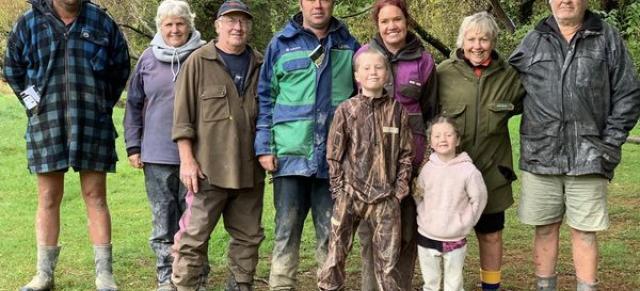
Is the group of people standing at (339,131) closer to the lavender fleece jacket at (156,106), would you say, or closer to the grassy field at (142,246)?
the lavender fleece jacket at (156,106)

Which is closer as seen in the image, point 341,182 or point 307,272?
point 341,182

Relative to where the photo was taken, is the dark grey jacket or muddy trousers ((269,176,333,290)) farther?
muddy trousers ((269,176,333,290))

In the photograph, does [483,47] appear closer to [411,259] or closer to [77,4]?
[411,259]

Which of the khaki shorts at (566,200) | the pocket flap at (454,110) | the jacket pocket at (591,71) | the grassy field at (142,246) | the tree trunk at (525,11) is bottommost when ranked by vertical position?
the grassy field at (142,246)

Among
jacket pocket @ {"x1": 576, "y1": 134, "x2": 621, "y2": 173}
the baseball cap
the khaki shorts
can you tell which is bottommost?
the khaki shorts

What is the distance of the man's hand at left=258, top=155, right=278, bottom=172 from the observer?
4.84 meters

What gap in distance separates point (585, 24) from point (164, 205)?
115 inches

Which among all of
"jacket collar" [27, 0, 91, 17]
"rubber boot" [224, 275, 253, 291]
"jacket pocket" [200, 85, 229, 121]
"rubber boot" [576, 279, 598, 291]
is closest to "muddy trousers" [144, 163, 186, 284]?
"rubber boot" [224, 275, 253, 291]

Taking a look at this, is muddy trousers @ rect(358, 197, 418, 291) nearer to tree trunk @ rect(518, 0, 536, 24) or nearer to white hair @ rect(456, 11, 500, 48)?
white hair @ rect(456, 11, 500, 48)

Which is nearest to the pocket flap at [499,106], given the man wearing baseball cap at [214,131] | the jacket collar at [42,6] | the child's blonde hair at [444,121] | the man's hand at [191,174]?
the child's blonde hair at [444,121]

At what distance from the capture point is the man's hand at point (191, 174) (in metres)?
4.87

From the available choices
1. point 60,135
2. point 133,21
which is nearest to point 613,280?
point 60,135

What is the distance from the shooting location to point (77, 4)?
5160mm

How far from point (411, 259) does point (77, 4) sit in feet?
8.99
